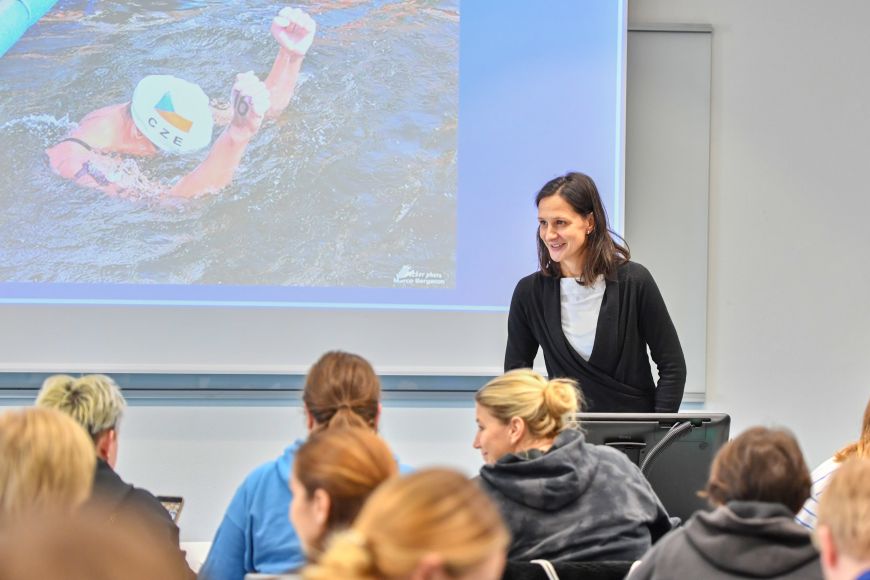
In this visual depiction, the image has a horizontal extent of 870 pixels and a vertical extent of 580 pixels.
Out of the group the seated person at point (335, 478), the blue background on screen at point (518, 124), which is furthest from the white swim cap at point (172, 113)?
the seated person at point (335, 478)

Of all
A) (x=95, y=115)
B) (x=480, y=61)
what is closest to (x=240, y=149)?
(x=95, y=115)

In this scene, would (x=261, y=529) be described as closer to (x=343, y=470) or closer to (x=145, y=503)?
(x=145, y=503)

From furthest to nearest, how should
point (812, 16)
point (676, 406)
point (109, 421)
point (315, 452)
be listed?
point (812, 16) < point (676, 406) < point (109, 421) < point (315, 452)

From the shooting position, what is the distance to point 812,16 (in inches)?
175

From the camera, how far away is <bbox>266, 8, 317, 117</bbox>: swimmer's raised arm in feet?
13.8

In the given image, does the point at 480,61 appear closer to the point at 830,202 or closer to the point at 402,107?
the point at 402,107

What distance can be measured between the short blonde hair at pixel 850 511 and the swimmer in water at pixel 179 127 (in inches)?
123

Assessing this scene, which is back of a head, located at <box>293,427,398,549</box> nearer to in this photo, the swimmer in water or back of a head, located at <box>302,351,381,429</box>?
back of a head, located at <box>302,351,381,429</box>

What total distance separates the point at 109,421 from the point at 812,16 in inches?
141

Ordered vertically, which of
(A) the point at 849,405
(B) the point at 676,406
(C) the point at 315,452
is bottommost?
(A) the point at 849,405

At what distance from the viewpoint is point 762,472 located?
1750mm

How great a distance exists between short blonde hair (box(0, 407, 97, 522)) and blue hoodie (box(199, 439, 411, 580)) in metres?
0.51

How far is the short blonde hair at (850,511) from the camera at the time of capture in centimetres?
150

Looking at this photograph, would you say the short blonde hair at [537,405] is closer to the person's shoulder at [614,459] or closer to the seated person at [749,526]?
the person's shoulder at [614,459]
